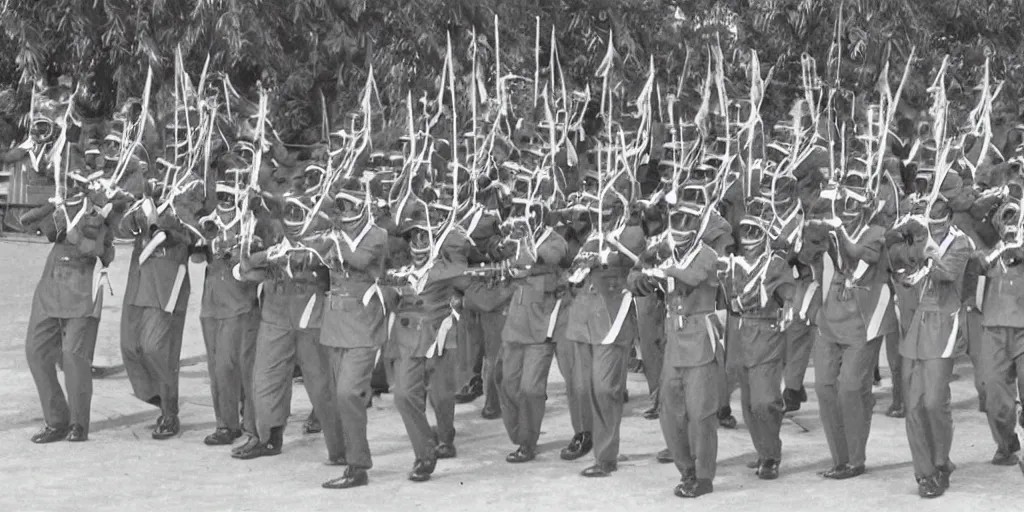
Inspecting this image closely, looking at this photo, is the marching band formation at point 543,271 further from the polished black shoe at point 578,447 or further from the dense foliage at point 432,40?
the dense foliage at point 432,40

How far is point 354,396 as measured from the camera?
12141 mm

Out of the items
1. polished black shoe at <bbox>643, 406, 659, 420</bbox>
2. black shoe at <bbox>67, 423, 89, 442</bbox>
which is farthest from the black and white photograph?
polished black shoe at <bbox>643, 406, 659, 420</bbox>

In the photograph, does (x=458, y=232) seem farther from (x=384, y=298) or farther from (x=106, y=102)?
(x=106, y=102)

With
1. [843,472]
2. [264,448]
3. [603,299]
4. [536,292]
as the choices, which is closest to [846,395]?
[843,472]

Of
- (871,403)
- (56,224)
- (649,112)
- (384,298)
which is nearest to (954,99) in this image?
(649,112)

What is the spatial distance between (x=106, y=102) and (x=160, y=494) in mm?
6208

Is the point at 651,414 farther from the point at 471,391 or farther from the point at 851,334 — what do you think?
the point at 851,334

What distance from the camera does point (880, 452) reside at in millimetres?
13125

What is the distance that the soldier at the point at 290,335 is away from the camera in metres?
12.8

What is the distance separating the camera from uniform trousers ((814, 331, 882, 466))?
12203 mm

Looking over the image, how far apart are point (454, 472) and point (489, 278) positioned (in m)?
1.83

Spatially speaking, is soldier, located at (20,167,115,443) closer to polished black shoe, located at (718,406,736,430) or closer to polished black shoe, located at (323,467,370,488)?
polished black shoe, located at (323,467,370,488)

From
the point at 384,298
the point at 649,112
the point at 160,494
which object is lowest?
the point at 160,494

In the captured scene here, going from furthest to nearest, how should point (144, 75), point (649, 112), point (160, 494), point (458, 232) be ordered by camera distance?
point (144, 75) < point (649, 112) < point (458, 232) < point (160, 494)
